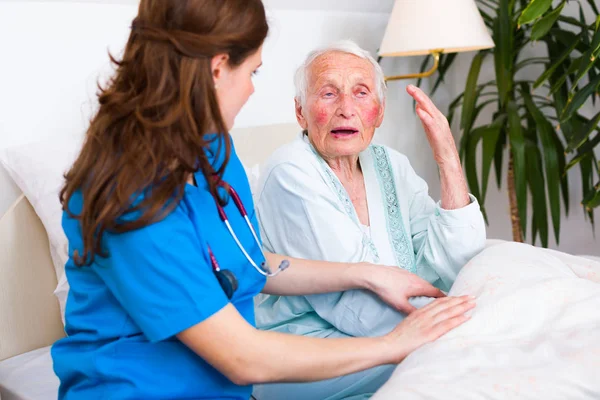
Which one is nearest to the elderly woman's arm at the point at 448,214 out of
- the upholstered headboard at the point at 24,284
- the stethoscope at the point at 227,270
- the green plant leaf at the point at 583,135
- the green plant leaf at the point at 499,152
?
the stethoscope at the point at 227,270

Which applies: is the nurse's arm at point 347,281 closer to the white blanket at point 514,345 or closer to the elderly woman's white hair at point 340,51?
the white blanket at point 514,345

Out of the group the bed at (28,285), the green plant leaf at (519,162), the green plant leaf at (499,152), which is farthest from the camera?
the green plant leaf at (499,152)

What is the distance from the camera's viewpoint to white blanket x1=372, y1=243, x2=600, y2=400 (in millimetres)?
999

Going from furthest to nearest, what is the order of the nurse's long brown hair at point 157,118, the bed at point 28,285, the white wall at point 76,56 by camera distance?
the white wall at point 76,56, the bed at point 28,285, the nurse's long brown hair at point 157,118

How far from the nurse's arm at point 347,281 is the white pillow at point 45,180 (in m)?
0.62

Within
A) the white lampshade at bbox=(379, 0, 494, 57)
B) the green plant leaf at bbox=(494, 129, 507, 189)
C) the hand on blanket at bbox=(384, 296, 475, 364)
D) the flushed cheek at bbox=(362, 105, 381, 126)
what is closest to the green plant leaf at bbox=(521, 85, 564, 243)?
the green plant leaf at bbox=(494, 129, 507, 189)

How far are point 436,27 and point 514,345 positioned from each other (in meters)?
1.85

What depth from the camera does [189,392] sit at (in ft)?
3.68

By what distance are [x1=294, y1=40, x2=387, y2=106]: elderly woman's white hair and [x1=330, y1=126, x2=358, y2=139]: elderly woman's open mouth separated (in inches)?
4.8

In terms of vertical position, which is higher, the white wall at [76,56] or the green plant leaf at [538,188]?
the white wall at [76,56]

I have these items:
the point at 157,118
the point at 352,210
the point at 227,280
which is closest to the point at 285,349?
the point at 227,280

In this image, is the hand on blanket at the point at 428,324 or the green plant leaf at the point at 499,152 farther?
the green plant leaf at the point at 499,152

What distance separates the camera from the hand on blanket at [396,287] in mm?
1406

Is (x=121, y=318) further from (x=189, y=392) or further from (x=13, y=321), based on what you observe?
(x=13, y=321)
